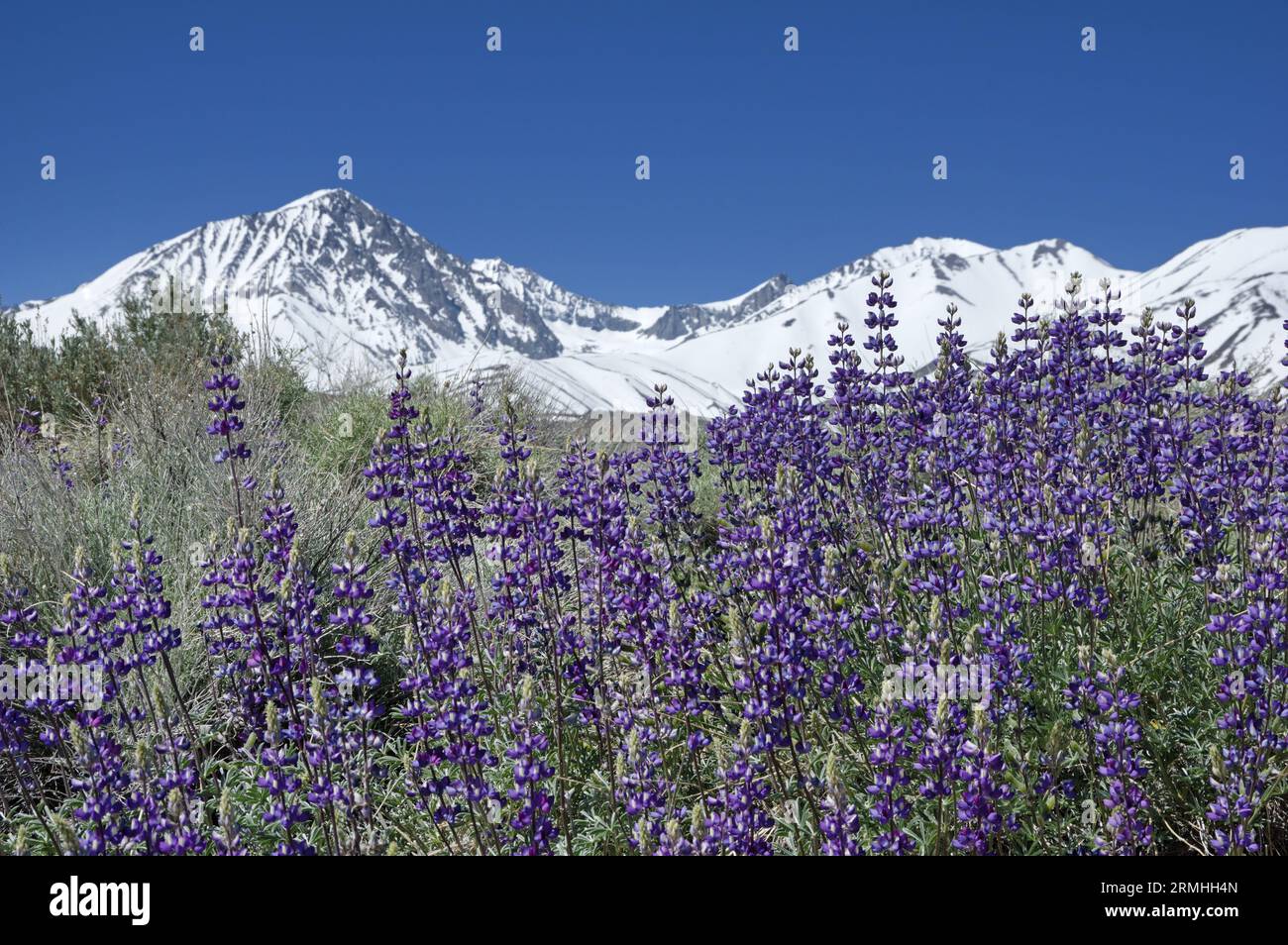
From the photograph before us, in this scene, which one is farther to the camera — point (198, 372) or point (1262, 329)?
point (1262, 329)

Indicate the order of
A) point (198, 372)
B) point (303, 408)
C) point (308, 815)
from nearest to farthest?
point (308, 815), point (198, 372), point (303, 408)

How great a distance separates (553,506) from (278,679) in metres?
1.48

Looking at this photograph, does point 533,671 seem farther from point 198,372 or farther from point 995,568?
point 198,372

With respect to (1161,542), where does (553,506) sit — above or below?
above

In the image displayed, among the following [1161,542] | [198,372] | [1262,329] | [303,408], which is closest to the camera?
[1161,542]

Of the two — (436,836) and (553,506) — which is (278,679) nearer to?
(436,836)

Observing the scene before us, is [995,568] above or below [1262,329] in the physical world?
below

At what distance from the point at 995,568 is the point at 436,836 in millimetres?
3030

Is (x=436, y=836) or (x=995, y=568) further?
(x=995, y=568)

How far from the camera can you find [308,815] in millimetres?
4246
